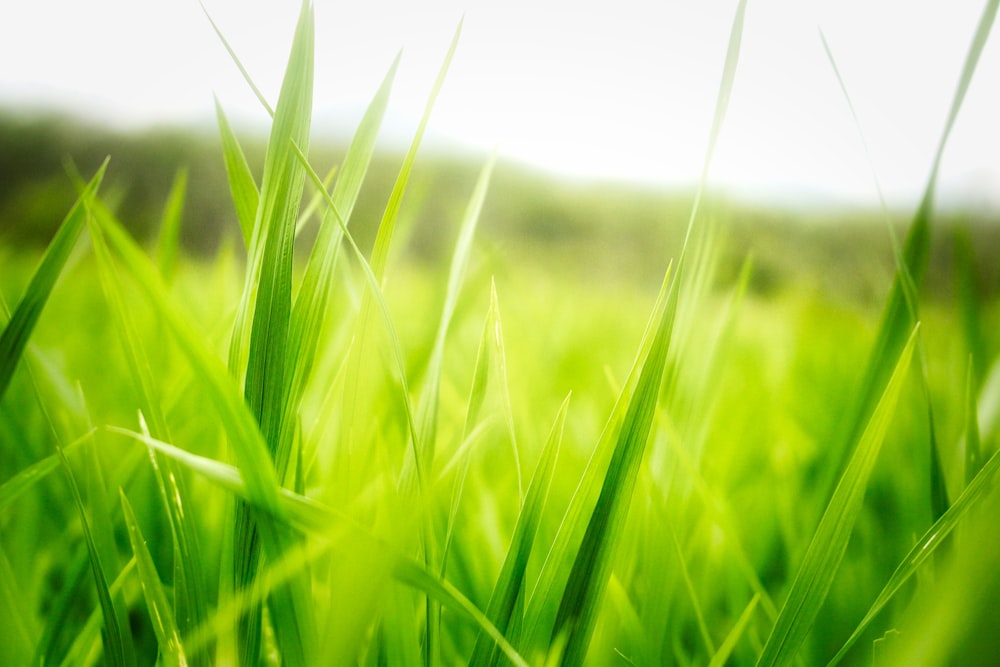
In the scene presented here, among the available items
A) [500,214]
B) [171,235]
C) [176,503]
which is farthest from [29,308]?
[500,214]

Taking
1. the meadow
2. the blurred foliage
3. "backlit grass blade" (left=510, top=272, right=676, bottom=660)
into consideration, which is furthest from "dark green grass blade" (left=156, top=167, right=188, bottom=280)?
the blurred foliage

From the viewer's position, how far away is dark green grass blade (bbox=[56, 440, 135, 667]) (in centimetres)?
15

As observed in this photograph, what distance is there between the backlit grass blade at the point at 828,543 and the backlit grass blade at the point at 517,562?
64mm

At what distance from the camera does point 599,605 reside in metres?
0.15

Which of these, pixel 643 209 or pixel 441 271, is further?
pixel 643 209

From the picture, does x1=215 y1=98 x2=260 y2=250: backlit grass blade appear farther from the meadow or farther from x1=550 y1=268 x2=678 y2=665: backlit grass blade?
x1=550 y1=268 x2=678 y2=665: backlit grass blade

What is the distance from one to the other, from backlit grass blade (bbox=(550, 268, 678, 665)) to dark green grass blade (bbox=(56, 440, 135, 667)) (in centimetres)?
12

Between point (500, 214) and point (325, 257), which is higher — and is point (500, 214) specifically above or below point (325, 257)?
above

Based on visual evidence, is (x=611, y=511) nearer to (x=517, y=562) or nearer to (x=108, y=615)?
(x=517, y=562)

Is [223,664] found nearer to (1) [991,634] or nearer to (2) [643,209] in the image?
(1) [991,634]

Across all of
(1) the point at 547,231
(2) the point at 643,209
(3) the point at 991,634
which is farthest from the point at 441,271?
(2) the point at 643,209

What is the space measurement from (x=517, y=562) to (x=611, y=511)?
3 cm

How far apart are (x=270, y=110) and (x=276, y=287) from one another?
0.06 meters

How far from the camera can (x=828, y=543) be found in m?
0.14
